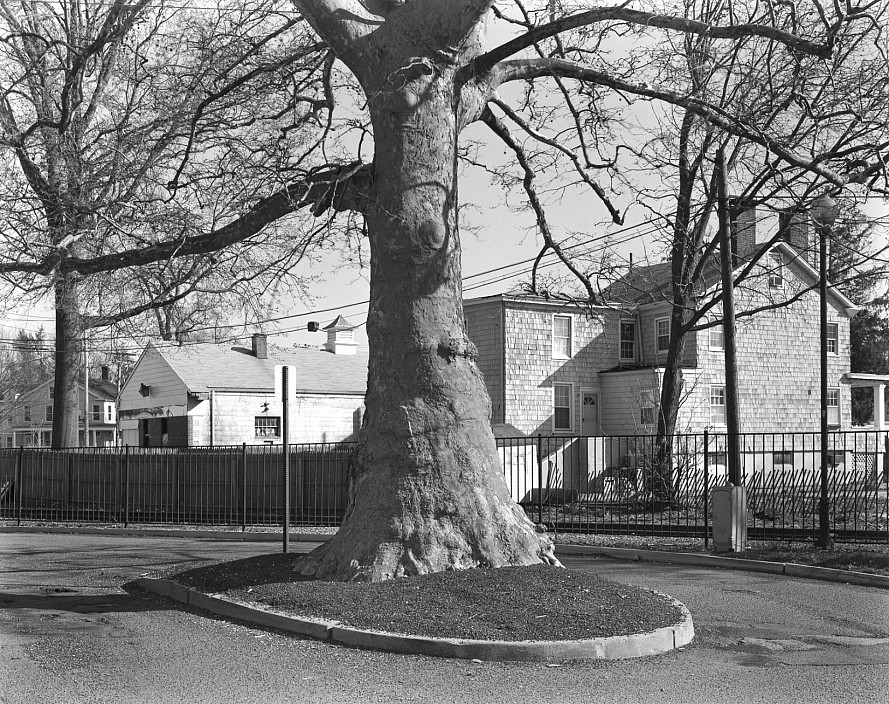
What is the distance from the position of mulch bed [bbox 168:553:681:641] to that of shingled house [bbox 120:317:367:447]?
26.4m

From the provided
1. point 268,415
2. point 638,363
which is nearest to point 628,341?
point 638,363

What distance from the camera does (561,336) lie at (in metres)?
35.8

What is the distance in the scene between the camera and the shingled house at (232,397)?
3697 centimetres

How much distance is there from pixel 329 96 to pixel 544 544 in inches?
300

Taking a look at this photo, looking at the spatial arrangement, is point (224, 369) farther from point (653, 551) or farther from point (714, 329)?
point (653, 551)

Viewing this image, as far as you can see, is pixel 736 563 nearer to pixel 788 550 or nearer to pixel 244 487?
pixel 788 550

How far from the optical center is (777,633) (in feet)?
27.9

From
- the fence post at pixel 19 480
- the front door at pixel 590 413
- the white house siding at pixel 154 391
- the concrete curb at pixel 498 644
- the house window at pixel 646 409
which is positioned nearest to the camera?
the concrete curb at pixel 498 644

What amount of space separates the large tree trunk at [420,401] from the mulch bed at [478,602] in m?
0.43

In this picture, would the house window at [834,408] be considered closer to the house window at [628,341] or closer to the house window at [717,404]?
the house window at [717,404]

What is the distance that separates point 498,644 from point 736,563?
24.6ft

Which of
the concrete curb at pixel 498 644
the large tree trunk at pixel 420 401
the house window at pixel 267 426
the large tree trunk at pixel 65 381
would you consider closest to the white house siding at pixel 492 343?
the house window at pixel 267 426

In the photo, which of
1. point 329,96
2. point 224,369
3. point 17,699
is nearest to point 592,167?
point 329,96

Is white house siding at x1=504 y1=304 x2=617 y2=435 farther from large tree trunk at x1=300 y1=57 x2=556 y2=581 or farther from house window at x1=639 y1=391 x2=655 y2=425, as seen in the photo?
large tree trunk at x1=300 y1=57 x2=556 y2=581
